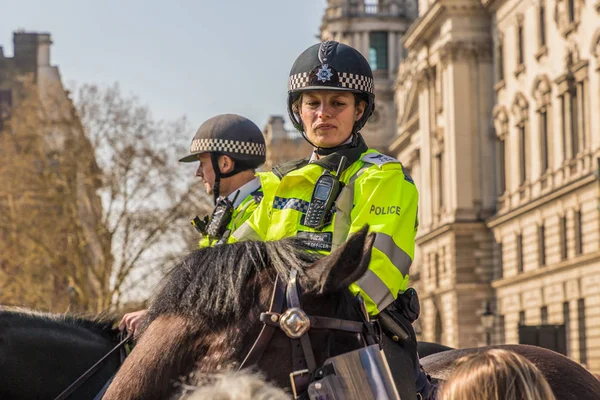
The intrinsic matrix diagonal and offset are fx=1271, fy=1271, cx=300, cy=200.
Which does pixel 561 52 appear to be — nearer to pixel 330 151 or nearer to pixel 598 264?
pixel 598 264

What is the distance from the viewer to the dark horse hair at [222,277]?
3.10 metres

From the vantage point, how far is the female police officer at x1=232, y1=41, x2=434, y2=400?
3.73 meters

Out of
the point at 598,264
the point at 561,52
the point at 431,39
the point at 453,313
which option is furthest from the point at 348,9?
the point at 598,264

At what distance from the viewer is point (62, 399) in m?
4.70

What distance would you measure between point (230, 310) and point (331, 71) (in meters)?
1.26

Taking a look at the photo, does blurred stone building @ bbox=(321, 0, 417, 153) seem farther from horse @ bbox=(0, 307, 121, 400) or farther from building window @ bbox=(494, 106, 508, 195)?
horse @ bbox=(0, 307, 121, 400)

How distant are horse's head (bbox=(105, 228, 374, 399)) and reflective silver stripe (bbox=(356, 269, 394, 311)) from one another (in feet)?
0.95

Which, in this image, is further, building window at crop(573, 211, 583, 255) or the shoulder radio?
building window at crop(573, 211, 583, 255)

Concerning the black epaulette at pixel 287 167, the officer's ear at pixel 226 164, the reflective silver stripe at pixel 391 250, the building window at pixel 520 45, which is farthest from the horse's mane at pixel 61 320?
the building window at pixel 520 45

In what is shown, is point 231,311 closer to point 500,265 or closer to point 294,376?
point 294,376

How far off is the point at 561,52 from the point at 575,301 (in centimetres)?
914

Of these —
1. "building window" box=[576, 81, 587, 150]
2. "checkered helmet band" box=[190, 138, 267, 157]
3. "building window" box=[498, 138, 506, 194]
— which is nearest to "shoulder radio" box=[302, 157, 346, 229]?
"checkered helmet band" box=[190, 138, 267, 157]

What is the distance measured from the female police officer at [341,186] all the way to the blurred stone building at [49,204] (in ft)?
116

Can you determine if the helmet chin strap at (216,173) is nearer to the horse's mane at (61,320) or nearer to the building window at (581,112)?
the horse's mane at (61,320)
